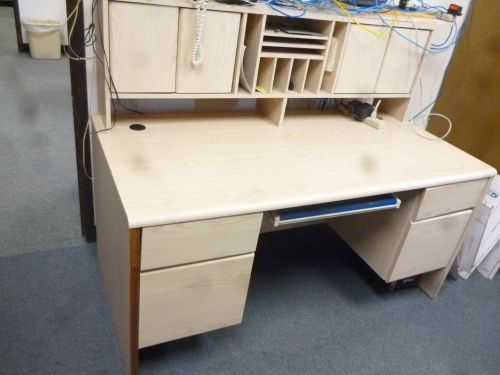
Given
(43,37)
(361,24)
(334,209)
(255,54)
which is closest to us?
(334,209)

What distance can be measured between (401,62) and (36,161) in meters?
2.12

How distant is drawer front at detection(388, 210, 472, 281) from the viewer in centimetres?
158

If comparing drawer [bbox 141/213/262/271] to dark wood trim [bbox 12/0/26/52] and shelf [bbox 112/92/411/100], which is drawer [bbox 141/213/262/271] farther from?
dark wood trim [bbox 12/0/26/52]

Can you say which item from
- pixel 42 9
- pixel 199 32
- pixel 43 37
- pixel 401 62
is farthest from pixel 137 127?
pixel 42 9

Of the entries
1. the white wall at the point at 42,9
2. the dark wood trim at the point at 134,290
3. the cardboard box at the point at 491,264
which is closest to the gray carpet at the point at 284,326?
the cardboard box at the point at 491,264

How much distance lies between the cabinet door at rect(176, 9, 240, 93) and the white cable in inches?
0.5

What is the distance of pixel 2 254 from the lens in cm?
182

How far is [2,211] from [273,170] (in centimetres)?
153

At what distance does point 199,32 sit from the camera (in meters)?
1.31

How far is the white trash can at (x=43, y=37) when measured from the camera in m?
4.10

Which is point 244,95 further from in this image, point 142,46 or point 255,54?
point 142,46

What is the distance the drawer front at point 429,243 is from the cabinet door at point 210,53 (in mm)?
885

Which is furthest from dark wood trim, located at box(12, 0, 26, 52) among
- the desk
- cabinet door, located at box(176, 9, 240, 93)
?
cabinet door, located at box(176, 9, 240, 93)

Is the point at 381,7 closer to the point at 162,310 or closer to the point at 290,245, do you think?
the point at 290,245
